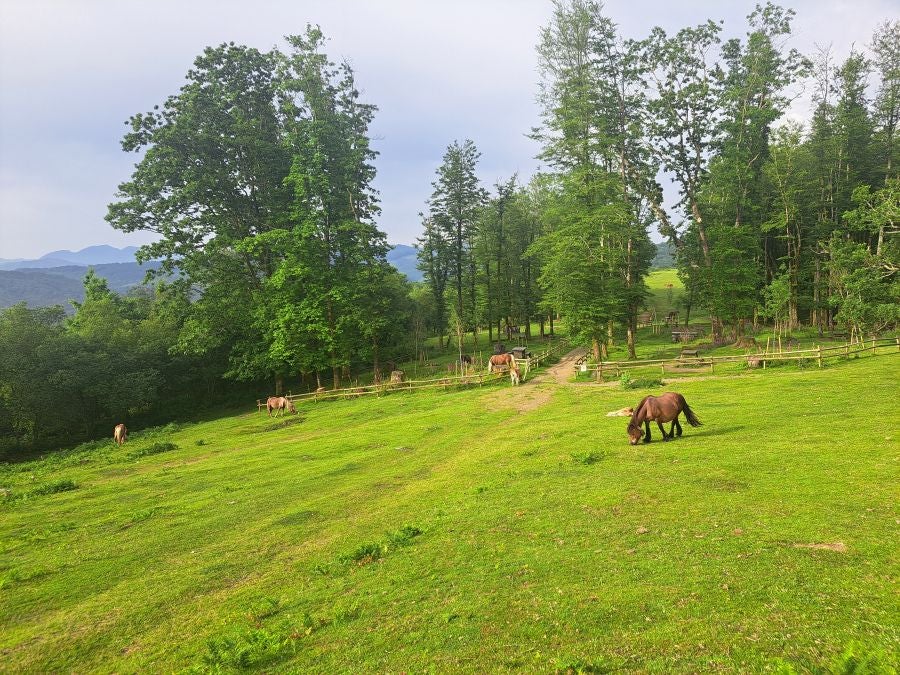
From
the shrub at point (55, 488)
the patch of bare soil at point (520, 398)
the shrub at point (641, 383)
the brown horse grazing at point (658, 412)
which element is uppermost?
the brown horse grazing at point (658, 412)

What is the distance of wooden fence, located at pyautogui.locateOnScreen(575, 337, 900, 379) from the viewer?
25.5 meters

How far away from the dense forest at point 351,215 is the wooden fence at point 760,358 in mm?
3810

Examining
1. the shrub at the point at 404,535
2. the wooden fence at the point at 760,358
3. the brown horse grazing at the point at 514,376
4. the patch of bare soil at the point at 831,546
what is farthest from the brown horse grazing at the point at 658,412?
the brown horse grazing at the point at 514,376

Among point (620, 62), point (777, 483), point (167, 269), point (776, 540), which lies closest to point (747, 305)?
point (620, 62)

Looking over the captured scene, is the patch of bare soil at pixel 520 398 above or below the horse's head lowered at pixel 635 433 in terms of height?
below

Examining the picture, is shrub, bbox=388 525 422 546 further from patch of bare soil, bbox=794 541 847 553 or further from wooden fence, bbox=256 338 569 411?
wooden fence, bbox=256 338 569 411

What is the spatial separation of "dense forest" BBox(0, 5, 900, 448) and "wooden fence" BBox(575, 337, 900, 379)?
150 inches

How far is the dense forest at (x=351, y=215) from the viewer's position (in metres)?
34.8

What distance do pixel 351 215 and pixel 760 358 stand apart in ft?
116

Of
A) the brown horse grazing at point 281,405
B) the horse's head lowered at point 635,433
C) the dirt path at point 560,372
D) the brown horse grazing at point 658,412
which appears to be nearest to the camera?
the brown horse grazing at point 658,412

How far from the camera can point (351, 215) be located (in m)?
41.2

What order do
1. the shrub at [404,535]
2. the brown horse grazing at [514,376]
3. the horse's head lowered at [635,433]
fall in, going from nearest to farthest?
the shrub at [404,535] < the horse's head lowered at [635,433] < the brown horse grazing at [514,376]

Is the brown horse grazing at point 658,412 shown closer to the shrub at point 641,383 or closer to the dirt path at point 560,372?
the shrub at point 641,383

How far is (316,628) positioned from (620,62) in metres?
48.2
